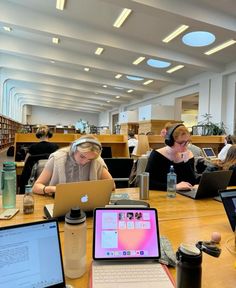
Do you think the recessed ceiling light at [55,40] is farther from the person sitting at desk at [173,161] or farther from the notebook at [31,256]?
the notebook at [31,256]

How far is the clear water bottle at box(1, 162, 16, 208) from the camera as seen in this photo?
1560 millimetres

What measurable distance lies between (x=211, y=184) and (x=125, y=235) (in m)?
1.12

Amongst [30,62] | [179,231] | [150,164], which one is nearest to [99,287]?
[179,231]

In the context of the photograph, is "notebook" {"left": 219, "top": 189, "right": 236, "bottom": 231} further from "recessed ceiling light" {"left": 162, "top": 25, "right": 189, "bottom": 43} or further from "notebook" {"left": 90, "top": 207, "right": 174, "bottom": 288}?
"recessed ceiling light" {"left": 162, "top": 25, "right": 189, "bottom": 43}

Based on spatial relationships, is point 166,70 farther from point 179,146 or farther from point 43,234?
point 43,234

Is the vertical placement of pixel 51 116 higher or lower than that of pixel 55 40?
lower

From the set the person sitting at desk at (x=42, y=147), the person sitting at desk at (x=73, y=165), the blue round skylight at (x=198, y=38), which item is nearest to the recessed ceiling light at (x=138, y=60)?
the blue round skylight at (x=198, y=38)

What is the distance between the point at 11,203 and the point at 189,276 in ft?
3.97

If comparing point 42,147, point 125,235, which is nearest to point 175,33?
point 42,147

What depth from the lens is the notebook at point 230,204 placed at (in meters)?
1.32

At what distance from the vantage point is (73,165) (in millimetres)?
2027

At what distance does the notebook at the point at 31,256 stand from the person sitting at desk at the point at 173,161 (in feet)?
4.91

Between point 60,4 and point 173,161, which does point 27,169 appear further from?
point 60,4

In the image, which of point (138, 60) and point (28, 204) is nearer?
point (28, 204)
